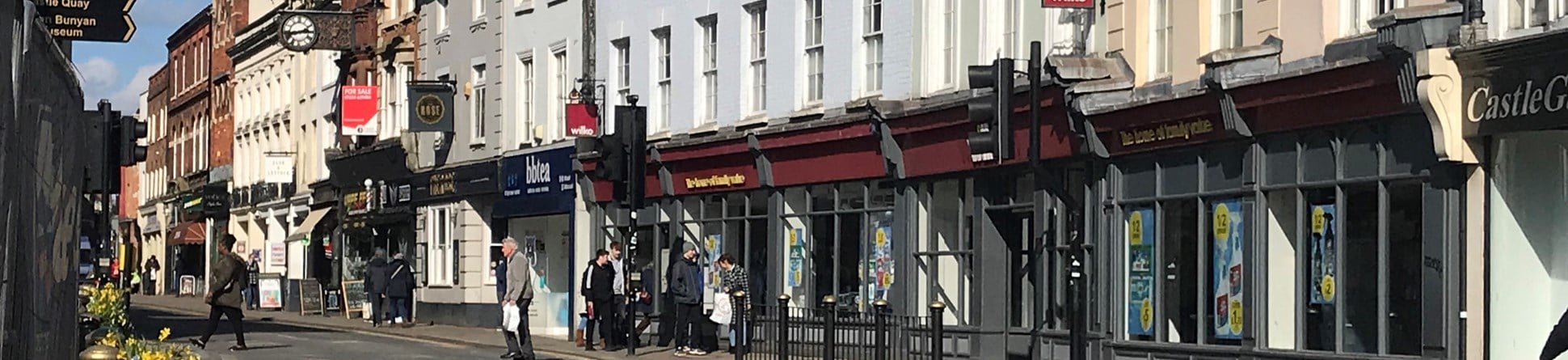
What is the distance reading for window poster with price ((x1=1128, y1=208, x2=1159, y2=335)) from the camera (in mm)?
22500

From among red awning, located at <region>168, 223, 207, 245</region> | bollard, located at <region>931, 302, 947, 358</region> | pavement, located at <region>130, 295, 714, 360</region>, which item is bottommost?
pavement, located at <region>130, 295, 714, 360</region>

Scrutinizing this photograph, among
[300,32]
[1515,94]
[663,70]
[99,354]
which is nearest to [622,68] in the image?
[663,70]

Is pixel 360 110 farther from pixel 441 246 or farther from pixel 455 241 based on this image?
pixel 455 241

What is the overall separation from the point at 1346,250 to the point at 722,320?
1294 centimetres

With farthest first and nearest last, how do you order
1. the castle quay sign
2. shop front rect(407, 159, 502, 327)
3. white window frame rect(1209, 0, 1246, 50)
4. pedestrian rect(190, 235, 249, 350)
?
1. shop front rect(407, 159, 502, 327)
2. pedestrian rect(190, 235, 249, 350)
3. white window frame rect(1209, 0, 1246, 50)
4. the castle quay sign

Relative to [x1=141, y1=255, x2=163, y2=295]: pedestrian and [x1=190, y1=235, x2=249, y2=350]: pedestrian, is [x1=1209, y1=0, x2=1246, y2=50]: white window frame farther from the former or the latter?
[x1=141, y1=255, x2=163, y2=295]: pedestrian

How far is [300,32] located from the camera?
50.1 meters

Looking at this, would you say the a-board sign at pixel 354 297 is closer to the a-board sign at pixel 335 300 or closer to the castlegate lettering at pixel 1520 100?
the a-board sign at pixel 335 300

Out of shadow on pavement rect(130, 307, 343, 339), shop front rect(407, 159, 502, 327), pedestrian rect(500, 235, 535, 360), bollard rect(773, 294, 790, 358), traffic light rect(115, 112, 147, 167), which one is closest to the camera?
bollard rect(773, 294, 790, 358)

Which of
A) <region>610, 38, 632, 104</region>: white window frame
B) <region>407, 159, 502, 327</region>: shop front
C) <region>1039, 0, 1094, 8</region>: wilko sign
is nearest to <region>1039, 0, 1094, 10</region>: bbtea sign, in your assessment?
<region>1039, 0, 1094, 8</region>: wilko sign

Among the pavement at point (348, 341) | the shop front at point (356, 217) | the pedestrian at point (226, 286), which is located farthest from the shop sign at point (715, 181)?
the shop front at point (356, 217)

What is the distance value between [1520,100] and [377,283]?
30.3m

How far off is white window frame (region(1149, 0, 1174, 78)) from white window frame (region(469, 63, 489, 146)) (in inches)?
885

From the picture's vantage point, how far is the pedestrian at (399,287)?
42812mm
